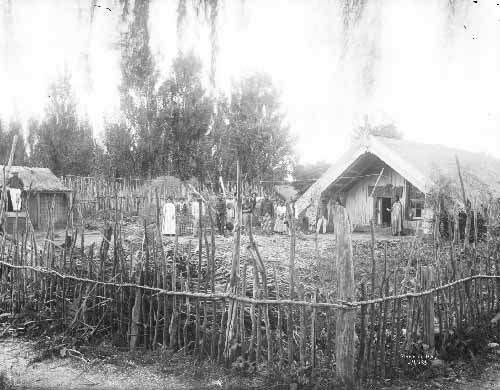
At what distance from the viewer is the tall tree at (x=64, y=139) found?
28.1 metres

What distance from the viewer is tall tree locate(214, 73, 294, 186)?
25.9 metres

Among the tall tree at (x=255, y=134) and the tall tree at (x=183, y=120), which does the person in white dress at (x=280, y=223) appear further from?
the tall tree at (x=183, y=120)

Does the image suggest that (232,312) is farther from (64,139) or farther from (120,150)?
(64,139)

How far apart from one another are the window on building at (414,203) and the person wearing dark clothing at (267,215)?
4667mm

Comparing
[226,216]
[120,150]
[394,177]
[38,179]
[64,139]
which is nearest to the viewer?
[226,216]

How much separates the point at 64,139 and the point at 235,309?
27.1 metres

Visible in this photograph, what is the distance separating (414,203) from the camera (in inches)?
595

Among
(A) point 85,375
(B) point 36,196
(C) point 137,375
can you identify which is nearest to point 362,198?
(B) point 36,196

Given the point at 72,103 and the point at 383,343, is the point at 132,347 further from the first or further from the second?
the point at 72,103

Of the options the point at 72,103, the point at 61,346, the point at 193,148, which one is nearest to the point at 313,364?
the point at 61,346

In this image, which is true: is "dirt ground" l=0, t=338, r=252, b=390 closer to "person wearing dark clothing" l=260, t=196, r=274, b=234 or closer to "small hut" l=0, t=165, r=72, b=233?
"small hut" l=0, t=165, r=72, b=233

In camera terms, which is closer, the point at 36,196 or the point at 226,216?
the point at 226,216

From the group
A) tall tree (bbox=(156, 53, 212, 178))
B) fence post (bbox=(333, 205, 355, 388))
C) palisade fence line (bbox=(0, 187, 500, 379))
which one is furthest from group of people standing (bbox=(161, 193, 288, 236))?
fence post (bbox=(333, 205, 355, 388))

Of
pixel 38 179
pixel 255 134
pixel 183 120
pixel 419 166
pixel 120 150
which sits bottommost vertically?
pixel 38 179
